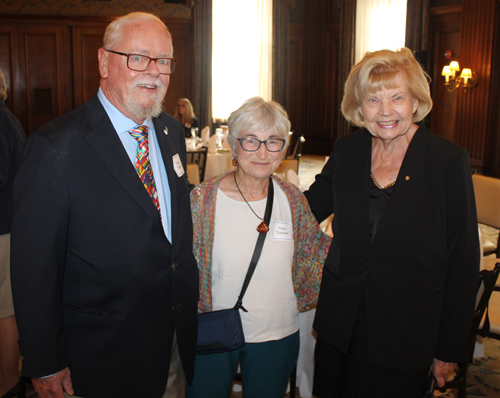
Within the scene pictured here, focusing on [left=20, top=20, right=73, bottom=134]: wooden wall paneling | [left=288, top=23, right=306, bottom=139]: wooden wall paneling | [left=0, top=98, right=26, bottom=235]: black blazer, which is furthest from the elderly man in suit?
[left=288, top=23, right=306, bottom=139]: wooden wall paneling

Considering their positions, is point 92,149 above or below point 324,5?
below

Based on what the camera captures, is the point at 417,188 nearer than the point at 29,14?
→ Yes

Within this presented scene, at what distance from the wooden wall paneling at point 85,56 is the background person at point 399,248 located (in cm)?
1104

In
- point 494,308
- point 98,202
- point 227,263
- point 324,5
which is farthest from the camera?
point 324,5

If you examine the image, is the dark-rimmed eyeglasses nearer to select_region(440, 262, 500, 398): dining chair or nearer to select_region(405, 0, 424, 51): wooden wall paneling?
select_region(440, 262, 500, 398): dining chair

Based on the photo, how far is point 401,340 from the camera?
1731 mm

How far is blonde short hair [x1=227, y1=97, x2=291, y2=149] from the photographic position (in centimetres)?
184

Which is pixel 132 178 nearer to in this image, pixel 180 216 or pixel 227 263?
pixel 180 216

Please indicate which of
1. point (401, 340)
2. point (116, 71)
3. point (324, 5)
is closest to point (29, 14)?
point (324, 5)

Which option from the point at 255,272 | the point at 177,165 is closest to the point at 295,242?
the point at 255,272

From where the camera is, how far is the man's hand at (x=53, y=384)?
1.44m

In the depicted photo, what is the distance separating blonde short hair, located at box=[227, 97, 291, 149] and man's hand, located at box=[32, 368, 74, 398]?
109 centimetres

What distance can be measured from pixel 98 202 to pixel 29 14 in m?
12.3

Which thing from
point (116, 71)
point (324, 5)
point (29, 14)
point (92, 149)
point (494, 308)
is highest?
point (324, 5)
